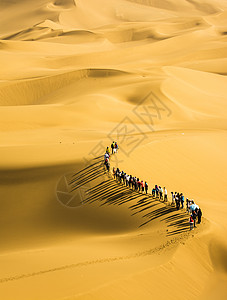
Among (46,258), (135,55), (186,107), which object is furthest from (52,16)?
(46,258)

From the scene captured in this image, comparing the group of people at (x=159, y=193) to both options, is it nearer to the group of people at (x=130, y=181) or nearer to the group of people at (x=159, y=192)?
the group of people at (x=159, y=192)

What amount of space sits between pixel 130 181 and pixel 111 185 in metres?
0.77

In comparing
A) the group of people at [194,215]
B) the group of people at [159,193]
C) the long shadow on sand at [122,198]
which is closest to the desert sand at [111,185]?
the long shadow on sand at [122,198]

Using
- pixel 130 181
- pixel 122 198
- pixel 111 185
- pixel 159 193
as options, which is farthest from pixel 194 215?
pixel 111 185

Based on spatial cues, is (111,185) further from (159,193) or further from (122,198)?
(159,193)

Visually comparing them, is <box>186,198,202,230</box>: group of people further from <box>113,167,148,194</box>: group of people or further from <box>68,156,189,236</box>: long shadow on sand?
<box>113,167,148,194</box>: group of people

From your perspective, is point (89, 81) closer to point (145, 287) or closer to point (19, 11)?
point (145, 287)

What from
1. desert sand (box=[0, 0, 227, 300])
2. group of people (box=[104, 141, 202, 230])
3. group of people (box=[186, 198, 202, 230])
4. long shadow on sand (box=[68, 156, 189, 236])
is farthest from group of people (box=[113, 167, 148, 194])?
group of people (box=[186, 198, 202, 230])

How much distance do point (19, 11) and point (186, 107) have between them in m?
83.0

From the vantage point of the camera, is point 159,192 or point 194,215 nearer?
point 194,215

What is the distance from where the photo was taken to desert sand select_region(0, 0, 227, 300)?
9.00 metres

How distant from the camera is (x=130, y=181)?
43.4 feet

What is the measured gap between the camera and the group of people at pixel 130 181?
510 inches

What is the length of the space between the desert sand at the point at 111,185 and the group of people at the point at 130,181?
0.82ft
